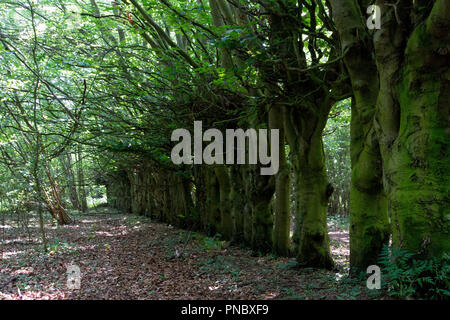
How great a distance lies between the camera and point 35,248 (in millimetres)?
10188

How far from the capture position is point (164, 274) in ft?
23.6

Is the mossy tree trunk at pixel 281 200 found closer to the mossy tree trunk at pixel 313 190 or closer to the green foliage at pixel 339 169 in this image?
the mossy tree trunk at pixel 313 190

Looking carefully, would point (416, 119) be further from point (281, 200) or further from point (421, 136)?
point (281, 200)

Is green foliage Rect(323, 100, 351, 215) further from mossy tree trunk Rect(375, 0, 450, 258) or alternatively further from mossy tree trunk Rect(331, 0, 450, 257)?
mossy tree trunk Rect(375, 0, 450, 258)

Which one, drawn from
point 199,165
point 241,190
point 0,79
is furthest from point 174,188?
point 0,79

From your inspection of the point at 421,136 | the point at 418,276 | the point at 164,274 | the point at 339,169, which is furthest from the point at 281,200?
the point at 339,169

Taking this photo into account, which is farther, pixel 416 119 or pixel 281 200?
pixel 281 200

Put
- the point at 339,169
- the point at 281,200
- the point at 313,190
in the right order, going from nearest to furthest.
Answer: the point at 313,190 → the point at 281,200 → the point at 339,169

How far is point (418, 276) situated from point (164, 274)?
17.4ft

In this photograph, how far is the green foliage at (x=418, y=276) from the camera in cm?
320

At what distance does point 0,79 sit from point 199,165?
24.2 ft

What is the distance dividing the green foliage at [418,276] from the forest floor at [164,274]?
24.0 inches

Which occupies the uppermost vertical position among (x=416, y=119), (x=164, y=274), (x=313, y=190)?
(x=416, y=119)

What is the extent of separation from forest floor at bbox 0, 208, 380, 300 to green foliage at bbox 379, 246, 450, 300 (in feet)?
2.00
